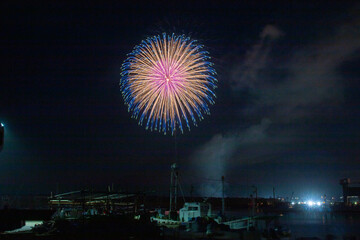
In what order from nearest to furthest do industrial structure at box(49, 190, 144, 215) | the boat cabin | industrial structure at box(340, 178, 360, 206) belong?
industrial structure at box(49, 190, 144, 215), the boat cabin, industrial structure at box(340, 178, 360, 206)

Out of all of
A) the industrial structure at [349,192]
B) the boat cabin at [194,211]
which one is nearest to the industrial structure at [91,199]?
the boat cabin at [194,211]

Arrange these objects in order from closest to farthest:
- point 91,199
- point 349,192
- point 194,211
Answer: point 194,211
point 91,199
point 349,192

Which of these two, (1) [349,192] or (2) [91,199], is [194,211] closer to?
(2) [91,199]

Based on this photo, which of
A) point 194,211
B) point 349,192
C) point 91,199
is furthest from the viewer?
point 349,192

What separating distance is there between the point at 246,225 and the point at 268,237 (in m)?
13.9

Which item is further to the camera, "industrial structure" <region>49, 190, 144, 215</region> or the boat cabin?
the boat cabin

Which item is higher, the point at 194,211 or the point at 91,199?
the point at 91,199

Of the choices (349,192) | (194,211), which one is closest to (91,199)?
(194,211)

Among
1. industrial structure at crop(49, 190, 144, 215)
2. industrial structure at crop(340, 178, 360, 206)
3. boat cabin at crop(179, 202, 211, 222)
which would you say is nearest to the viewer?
industrial structure at crop(49, 190, 144, 215)

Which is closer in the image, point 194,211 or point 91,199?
point 194,211

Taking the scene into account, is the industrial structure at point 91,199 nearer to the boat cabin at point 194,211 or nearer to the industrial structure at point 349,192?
the boat cabin at point 194,211

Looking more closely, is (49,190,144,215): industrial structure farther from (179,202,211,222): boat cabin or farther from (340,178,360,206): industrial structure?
(340,178,360,206): industrial structure

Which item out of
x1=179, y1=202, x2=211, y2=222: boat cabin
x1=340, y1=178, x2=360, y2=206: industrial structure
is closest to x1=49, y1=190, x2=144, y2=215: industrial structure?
x1=179, y1=202, x2=211, y2=222: boat cabin

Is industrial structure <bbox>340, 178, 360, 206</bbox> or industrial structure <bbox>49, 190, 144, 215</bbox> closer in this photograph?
industrial structure <bbox>49, 190, 144, 215</bbox>
